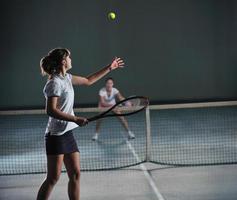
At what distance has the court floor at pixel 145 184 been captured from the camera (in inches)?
219

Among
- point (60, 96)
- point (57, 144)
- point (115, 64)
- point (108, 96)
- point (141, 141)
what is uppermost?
point (115, 64)

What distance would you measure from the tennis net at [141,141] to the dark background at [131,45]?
198 cm

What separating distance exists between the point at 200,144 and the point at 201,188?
3.22 m

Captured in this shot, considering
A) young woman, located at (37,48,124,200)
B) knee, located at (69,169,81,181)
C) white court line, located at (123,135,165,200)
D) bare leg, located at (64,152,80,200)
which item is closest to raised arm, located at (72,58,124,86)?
young woman, located at (37,48,124,200)

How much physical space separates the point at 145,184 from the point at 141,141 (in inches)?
139

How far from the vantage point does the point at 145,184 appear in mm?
6125

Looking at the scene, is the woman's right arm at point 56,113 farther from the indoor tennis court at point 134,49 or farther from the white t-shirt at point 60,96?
the indoor tennis court at point 134,49

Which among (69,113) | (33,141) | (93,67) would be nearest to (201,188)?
(69,113)

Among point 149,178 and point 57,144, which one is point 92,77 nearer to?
point 57,144

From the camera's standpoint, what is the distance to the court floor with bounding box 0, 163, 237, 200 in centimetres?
557

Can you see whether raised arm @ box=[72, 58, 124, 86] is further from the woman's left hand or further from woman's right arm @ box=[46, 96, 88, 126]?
woman's right arm @ box=[46, 96, 88, 126]

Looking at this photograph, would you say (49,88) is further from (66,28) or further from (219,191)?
(66,28)

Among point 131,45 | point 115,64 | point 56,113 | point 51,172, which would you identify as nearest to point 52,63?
point 56,113

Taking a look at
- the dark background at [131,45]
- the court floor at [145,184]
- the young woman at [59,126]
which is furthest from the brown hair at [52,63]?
the dark background at [131,45]
